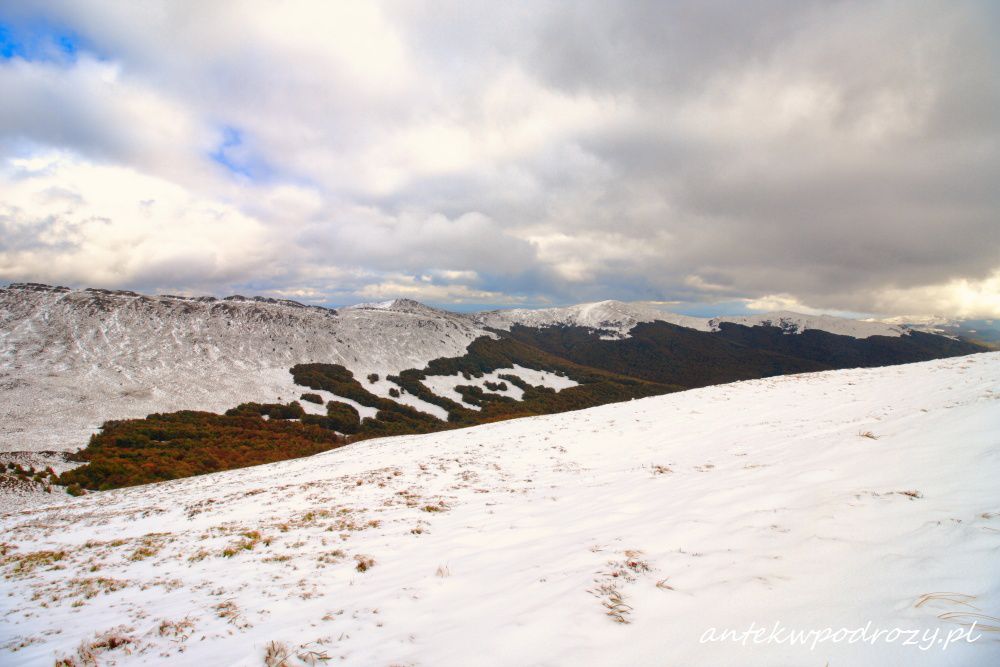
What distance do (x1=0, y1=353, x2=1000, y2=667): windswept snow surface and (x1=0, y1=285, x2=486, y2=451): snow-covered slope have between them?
42701 millimetres

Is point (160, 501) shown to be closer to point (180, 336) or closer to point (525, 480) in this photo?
point (525, 480)

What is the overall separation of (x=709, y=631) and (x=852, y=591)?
5.19 ft

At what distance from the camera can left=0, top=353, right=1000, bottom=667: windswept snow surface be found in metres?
4.02

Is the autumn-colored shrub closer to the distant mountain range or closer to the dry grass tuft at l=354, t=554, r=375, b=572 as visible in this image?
the distant mountain range

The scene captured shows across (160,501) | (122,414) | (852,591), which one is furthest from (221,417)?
(852,591)

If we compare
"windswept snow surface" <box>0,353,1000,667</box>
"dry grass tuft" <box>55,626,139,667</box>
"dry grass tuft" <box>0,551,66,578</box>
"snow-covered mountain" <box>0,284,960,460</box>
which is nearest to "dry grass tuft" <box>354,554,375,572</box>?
"windswept snow surface" <box>0,353,1000,667</box>

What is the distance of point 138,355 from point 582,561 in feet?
273

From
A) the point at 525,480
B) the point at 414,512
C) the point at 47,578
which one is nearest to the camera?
the point at 47,578

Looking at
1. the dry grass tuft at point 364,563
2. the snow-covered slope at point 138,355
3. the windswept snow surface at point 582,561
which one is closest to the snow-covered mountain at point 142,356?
the snow-covered slope at point 138,355

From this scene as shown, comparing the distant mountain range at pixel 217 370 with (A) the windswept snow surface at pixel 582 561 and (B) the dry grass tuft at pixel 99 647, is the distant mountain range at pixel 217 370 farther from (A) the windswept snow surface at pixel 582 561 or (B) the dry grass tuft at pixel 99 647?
(B) the dry grass tuft at pixel 99 647

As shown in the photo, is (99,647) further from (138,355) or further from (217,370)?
(138,355)

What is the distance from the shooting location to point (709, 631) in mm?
3992

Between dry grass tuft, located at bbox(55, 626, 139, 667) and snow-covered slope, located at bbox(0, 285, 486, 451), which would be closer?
dry grass tuft, located at bbox(55, 626, 139, 667)

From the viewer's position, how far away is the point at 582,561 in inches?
243
